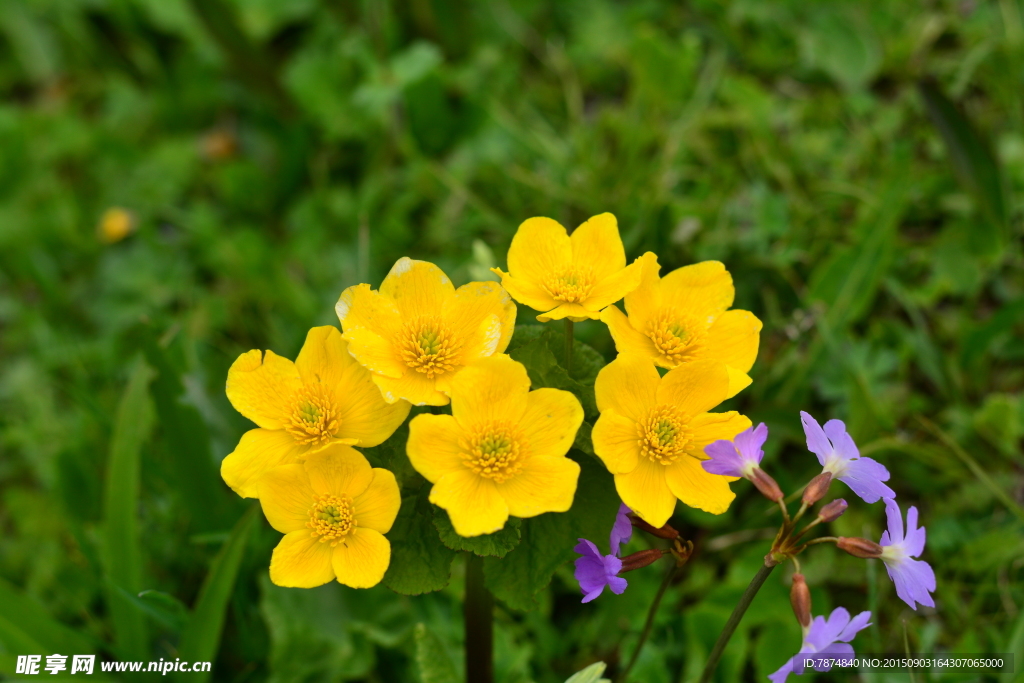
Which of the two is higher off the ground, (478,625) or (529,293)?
(529,293)

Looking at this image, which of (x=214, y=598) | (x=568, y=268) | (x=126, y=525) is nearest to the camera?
(x=568, y=268)

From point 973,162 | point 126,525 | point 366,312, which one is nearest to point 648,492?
point 366,312

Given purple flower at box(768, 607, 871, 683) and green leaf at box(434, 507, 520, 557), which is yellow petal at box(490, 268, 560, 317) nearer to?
green leaf at box(434, 507, 520, 557)

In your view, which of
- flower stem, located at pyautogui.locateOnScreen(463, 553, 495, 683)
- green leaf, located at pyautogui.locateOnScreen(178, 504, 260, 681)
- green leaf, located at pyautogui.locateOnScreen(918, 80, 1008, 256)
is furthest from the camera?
green leaf, located at pyautogui.locateOnScreen(918, 80, 1008, 256)

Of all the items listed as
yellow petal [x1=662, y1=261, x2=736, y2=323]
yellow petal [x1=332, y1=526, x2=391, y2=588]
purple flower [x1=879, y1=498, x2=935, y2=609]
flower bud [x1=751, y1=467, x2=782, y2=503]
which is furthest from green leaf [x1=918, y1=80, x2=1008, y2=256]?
yellow petal [x1=332, y1=526, x2=391, y2=588]

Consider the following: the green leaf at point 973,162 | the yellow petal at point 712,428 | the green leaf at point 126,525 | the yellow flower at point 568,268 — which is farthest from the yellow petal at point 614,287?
the green leaf at point 973,162

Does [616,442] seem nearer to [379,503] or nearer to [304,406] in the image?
[379,503]
